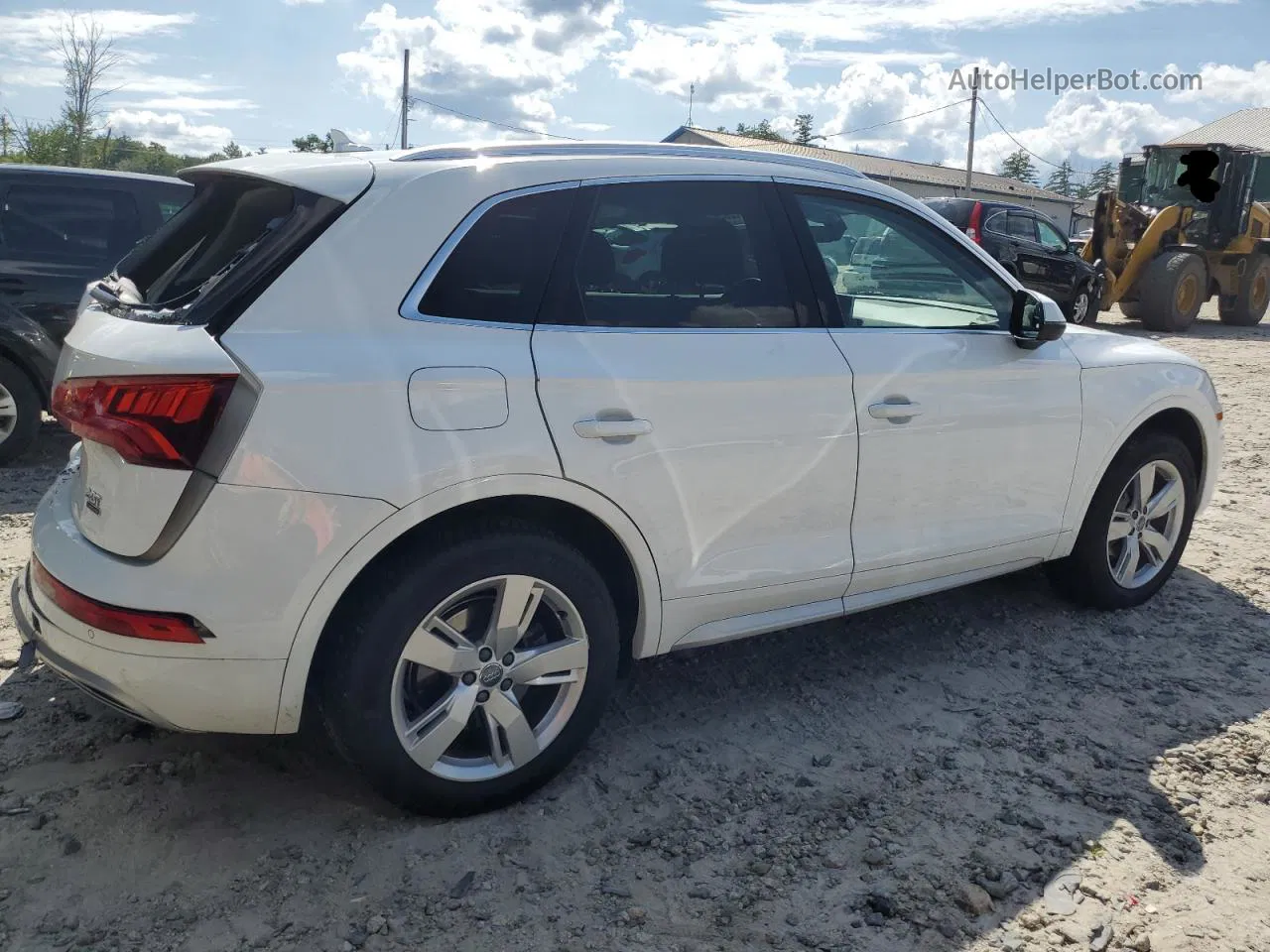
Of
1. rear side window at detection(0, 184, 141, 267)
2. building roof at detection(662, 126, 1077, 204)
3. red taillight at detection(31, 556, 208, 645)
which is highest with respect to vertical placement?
building roof at detection(662, 126, 1077, 204)

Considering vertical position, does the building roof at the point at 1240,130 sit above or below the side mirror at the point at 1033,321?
above

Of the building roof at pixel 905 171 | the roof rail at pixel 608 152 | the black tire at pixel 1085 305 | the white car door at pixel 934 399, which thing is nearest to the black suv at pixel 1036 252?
the black tire at pixel 1085 305

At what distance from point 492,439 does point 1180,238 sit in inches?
690

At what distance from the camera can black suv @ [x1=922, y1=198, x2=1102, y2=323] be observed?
623 inches

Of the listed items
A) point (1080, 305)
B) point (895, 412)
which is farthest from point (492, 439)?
point (1080, 305)

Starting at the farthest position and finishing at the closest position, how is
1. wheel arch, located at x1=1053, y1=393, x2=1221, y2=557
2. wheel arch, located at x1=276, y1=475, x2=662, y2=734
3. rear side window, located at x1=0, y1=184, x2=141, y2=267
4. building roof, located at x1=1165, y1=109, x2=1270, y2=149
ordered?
building roof, located at x1=1165, y1=109, x2=1270, y2=149, rear side window, located at x1=0, y1=184, x2=141, y2=267, wheel arch, located at x1=1053, y1=393, x2=1221, y2=557, wheel arch, located at x1=276, y1=475, x2=662, y2=734

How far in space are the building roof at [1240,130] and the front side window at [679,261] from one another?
63.6 metres

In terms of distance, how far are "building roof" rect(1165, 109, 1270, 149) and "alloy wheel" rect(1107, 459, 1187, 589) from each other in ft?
203

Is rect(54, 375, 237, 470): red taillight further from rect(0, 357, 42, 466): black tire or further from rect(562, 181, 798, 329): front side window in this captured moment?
rect(0, 357, 42, 466): black tire

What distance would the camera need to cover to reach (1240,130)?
2361 inches

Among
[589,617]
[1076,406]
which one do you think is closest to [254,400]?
[589,617]

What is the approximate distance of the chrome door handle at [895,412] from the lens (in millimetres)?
3430

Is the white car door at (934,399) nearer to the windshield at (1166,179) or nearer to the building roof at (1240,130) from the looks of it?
the windshield at (1166,179)

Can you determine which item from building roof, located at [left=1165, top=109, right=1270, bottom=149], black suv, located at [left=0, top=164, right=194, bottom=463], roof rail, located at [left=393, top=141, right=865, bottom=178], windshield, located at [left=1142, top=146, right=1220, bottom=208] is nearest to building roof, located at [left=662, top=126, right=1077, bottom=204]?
building roof, located at [left=1165, top=109, right=1270, bottom=149]
